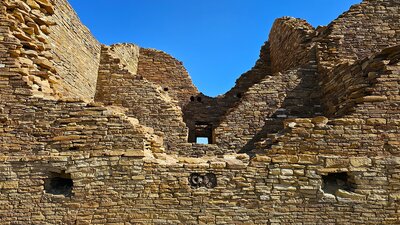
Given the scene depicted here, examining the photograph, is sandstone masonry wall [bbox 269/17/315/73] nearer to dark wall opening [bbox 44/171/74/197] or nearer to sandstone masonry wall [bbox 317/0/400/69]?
sandstone masonry wall [bbox 317/0/400/69]

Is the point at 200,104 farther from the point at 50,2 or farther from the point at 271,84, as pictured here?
the point at 50,2

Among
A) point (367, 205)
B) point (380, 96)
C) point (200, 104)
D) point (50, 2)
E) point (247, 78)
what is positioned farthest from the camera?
point (247, 78)

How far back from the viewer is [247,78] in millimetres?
13180

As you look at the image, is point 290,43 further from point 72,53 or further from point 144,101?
point 72,53

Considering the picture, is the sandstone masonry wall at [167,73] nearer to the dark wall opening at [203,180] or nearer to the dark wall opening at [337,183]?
the dark wall opening at [203,180]

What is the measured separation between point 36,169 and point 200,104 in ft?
22.4

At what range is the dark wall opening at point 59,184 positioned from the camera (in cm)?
659

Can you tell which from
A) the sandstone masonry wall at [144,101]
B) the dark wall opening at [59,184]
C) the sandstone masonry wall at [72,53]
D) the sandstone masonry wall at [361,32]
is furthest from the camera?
the sandstone masonry wall at [361,32]

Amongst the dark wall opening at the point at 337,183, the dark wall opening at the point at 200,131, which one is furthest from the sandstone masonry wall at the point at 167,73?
the dark wall opening at the point at 337,183

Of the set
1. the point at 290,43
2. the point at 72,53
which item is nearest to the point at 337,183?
the point at 290,43

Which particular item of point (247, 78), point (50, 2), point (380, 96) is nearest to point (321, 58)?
point (380, 96)

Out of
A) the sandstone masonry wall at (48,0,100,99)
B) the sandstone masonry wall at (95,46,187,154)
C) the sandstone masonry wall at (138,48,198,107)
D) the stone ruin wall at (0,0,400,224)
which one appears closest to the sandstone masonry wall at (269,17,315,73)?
the stone ruin wall at (0,0,400,224)

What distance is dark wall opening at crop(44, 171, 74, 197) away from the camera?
6.59m

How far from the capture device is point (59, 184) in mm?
6777
